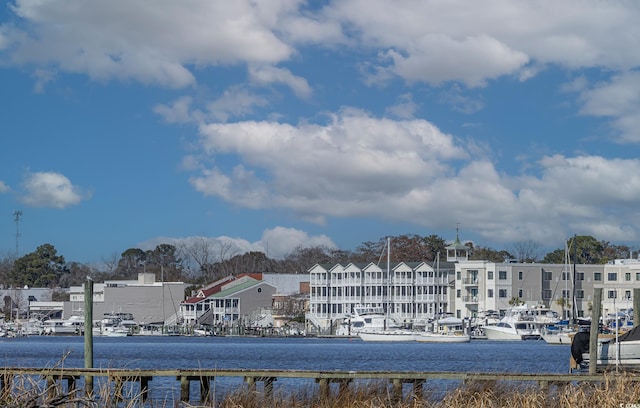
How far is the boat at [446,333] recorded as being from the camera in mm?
125756

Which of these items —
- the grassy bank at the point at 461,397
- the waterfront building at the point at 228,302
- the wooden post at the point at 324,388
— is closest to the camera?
the grassy bank at the point at 461,397

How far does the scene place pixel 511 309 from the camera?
13575cm

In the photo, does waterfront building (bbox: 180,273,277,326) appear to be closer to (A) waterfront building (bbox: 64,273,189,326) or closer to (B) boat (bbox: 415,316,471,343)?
(A) waterfront building (bbox: 64,273,189,326)

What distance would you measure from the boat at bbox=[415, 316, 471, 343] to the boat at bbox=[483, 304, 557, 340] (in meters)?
3.84

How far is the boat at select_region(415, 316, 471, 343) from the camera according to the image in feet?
413

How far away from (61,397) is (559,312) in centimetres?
13777

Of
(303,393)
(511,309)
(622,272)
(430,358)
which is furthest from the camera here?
(622,272)

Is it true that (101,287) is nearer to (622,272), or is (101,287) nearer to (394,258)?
(394,258)

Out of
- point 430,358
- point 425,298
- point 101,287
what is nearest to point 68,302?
point 101,287

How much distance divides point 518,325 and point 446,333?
1012cm

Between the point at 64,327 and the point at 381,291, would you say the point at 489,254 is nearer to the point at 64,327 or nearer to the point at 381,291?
the point at 381,291

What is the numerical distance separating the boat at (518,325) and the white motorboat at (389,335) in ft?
36.3

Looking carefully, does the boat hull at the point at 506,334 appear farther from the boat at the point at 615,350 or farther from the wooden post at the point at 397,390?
the wooden post at the point at 397,390

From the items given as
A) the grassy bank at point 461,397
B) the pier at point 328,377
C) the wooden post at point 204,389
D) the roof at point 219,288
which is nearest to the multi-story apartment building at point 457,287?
the roof at point 219,288
